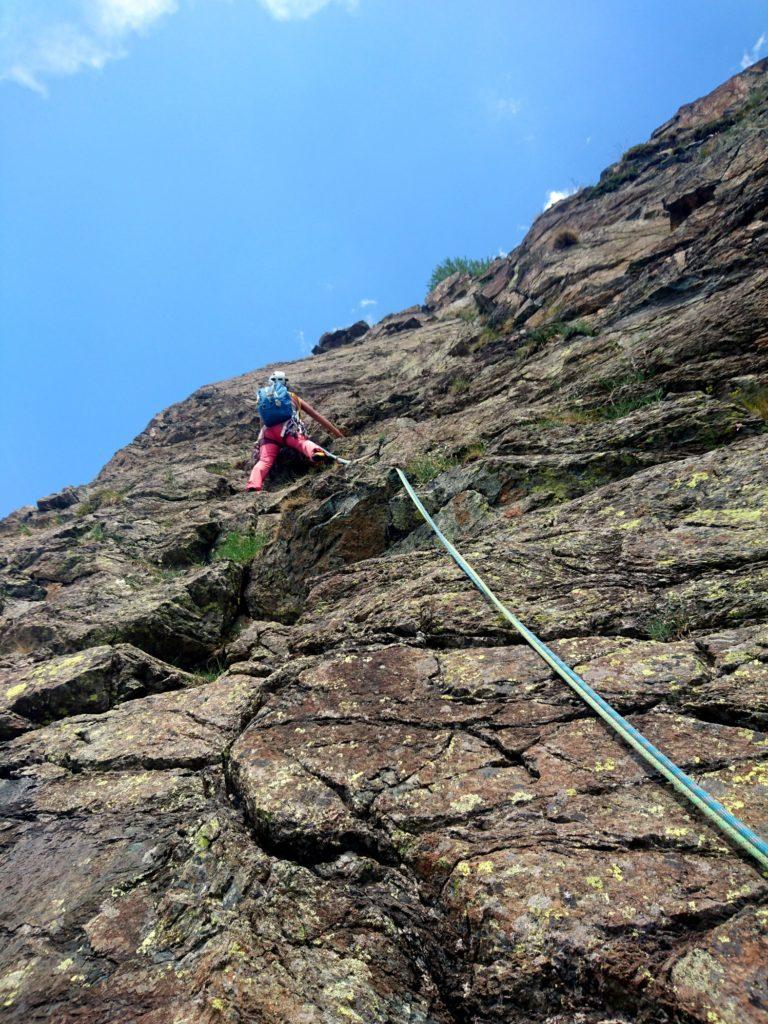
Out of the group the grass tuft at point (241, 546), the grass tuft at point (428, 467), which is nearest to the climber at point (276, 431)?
the grass tuft at point (241, 546)

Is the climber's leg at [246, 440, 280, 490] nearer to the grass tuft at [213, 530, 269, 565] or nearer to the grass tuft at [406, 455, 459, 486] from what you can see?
the grass tuft at [213, 530, 269, 565]

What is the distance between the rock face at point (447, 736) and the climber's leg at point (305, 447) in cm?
274

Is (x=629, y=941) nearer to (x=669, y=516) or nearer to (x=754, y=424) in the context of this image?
(x=669, y=516)

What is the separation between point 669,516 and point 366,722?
3340mm

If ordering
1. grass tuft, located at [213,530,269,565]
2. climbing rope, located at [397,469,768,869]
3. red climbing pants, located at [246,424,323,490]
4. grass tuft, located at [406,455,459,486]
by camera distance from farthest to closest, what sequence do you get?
red climbing pants, located at [246,424,323,490] → grass tuft, located at [213,530,269,565] → grass tuft, located at [406,455,459,486] → climbing rope, located at [397,469,768,869]

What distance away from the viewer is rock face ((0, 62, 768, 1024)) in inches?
98.5

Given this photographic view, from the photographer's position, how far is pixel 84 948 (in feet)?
9.82

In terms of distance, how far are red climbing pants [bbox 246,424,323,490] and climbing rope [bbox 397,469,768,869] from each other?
28.3 ft

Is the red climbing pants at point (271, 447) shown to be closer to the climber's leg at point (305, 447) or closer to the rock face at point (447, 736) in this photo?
the climber's leg at point (305, 447)

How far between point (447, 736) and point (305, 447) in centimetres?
952

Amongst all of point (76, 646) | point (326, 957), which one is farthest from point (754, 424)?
point (76, 646)

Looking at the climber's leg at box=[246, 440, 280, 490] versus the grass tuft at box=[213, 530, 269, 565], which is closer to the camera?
the grass tuft at box=[213, 530, 269, 565]

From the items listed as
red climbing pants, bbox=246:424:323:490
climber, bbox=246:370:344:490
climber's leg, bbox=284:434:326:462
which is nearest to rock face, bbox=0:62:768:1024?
climber's leg, bbox=284:434:326:462

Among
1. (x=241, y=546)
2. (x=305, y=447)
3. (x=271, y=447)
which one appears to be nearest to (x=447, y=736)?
(x=241, y=546)
